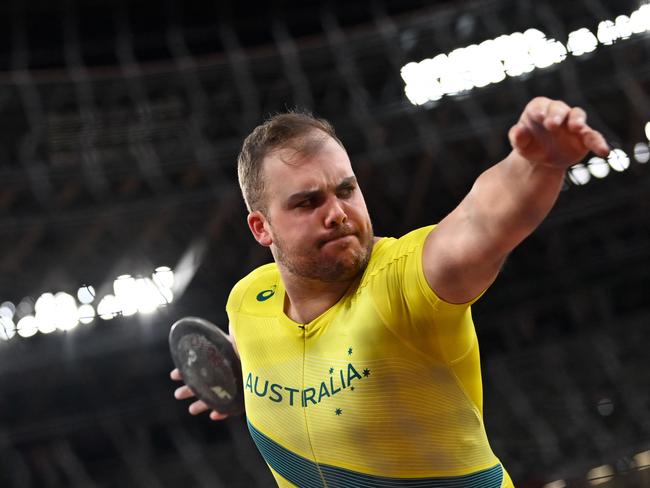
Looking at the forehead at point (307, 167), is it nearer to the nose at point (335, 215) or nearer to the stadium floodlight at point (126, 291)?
the nose at point (335, 215)

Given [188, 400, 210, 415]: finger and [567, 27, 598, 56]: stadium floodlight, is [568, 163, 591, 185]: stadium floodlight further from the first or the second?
[188, 400, 210, 415]: finger

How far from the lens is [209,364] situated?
3.27 metres

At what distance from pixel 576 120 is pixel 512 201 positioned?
25cm

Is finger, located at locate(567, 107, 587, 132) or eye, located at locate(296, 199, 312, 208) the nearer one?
finger, located at locate(567, 107, 587, 132)

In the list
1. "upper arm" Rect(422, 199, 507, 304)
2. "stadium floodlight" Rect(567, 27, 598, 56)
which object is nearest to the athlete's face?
"upper arm" Rect(422, 199, 507, 304)

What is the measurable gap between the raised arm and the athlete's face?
0.33m

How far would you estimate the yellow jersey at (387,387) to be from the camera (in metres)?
2.15

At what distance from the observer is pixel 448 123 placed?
593 inches

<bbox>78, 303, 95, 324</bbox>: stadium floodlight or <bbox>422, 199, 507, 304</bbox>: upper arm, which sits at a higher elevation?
<bbox>78, 303, 95, 324</bbox>: stadium floodlight

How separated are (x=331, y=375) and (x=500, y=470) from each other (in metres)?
0.63

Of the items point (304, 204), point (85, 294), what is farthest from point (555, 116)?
point (85, 294)

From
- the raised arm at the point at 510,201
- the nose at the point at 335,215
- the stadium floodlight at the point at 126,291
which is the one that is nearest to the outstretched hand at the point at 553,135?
the raised arm at the point at 510,201

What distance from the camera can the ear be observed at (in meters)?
2.50

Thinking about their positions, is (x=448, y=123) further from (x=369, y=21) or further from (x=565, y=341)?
(x=565, y=341)
